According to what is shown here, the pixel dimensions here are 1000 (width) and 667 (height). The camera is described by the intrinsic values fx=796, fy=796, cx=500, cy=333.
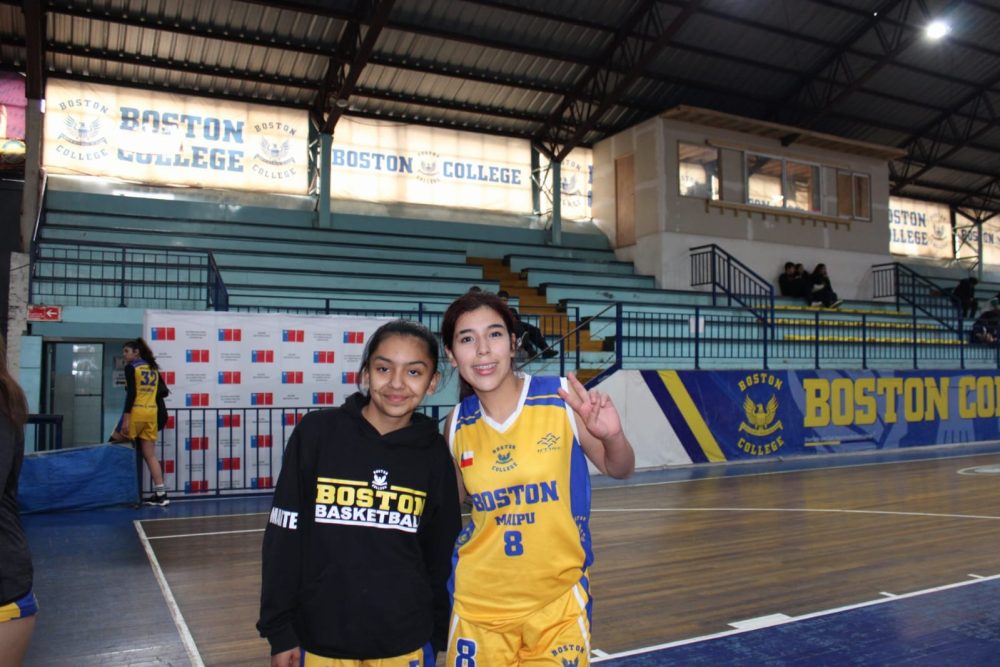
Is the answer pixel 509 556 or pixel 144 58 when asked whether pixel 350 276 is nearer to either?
pixel 144 58

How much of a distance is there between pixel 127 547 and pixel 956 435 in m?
15.4

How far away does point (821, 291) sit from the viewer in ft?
66.8

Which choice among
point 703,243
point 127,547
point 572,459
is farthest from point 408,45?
point 572,459

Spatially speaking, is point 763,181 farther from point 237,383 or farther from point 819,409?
point 237,383

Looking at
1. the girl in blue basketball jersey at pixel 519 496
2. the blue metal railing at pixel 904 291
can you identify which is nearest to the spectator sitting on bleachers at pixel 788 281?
the blue metal railing at pixel 904 291

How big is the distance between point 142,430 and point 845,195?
20.7 meters

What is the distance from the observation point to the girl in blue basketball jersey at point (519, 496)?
2.30 meters

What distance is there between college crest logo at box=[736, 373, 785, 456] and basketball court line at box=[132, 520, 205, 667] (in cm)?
956

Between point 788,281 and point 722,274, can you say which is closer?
point 722,274

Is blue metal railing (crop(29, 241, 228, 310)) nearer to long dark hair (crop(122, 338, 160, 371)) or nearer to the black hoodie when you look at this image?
long dark hair (crop(122, 338, 160, 371))

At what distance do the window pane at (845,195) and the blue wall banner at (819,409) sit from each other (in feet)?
25.4

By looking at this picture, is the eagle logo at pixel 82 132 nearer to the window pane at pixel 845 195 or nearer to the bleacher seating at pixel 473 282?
the bleacher seating at pixel 473 282

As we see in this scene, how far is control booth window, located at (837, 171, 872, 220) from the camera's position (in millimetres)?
23203

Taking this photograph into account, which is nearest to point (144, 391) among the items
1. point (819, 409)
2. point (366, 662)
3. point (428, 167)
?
point (366, 662)
